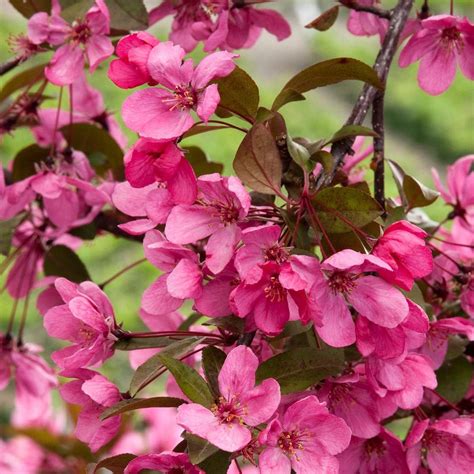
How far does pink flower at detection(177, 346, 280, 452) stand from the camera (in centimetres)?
49

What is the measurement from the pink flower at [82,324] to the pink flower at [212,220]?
72 millimetres

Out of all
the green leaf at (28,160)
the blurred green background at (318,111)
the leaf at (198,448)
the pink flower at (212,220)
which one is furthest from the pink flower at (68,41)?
the blurred green background at (318,111)

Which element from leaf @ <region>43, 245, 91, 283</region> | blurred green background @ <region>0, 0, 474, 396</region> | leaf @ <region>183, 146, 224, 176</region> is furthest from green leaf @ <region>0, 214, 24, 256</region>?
blurred green background @ <region>0, 0, 474, 396</region>

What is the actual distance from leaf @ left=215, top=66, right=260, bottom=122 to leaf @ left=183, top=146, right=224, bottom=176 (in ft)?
0.51

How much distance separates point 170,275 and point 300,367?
88 millimetres

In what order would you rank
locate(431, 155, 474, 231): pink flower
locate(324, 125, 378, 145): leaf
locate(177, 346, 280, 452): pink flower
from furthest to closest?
locate(431, 155, 474, 231): pink flower → locate(324, 125, 378, 145): leaf → locate(177, 346, 280, 452): pink flower

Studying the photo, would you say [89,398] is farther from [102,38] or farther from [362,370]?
[102,38]

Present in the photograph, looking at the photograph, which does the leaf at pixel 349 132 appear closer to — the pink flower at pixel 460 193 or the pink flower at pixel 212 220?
the pink flower at pixel 212 220

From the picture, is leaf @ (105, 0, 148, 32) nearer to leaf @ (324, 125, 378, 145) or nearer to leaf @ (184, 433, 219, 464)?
leaf @ (324, 125, 378, 145)

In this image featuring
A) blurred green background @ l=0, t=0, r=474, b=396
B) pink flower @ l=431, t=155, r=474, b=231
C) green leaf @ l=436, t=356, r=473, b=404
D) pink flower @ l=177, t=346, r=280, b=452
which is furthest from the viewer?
blurred green background @ l=0, t=0, r=474, b=396

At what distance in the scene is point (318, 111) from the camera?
3.39 meters

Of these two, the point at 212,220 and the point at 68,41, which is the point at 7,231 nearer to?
the point at 68,41

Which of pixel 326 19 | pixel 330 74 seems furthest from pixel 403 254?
pixel 326 19

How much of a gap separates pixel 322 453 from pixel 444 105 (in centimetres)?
321
